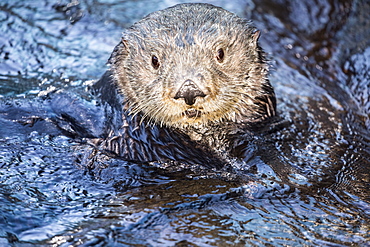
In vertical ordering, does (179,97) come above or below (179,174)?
above

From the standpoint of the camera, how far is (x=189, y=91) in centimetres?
335

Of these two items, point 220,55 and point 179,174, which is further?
point 220,55

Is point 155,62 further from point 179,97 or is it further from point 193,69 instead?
point 179,97

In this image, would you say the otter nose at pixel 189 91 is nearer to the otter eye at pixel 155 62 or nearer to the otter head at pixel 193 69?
the otter head at pixel 193 69

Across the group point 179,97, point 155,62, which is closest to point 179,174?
point 179,97

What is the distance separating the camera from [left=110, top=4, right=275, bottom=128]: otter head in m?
3.57

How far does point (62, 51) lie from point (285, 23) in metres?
2.71

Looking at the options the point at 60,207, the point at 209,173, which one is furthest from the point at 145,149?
the point at 60,207

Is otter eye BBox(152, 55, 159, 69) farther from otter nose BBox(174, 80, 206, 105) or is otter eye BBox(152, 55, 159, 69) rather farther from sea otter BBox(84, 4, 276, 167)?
otter nose BBox(174, 80, 206, 105)

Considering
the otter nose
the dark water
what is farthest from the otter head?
the dark water

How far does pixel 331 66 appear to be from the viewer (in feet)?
19.5

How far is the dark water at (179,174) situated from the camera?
289 cm

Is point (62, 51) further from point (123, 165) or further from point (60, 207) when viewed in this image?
point (60, 207)

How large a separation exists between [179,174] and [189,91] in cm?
61
